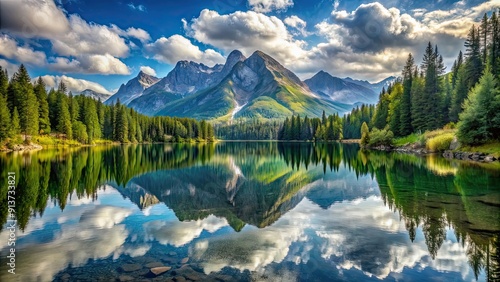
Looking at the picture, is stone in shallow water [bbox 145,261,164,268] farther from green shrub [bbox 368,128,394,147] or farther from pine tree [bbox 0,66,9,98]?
pine tree [bbox 0,66,9,98]

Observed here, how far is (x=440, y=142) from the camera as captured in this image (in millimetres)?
61625

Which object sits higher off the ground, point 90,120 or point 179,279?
point 90,120

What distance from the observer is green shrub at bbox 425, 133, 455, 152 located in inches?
2360

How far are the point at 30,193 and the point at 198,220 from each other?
577 inches

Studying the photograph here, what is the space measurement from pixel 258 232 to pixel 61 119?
108694mm

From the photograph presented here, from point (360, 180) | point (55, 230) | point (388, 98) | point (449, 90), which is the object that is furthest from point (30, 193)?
point (388, 98)

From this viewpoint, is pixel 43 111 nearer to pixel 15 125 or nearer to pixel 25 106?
pixel 25 106

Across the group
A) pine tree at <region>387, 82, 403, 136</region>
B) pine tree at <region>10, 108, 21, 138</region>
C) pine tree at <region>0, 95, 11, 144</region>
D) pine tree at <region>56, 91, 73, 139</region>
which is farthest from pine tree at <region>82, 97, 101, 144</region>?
pine tree at <region>387, 82, 403, 136</region>

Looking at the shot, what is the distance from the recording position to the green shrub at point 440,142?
59.9 meters

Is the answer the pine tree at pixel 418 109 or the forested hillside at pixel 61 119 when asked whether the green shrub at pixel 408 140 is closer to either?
the pine tree at pixel 418 109

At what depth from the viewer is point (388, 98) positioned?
10312cm

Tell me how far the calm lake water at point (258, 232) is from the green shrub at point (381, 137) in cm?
6064

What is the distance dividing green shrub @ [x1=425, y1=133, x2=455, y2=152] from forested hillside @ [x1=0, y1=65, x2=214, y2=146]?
9396 cm

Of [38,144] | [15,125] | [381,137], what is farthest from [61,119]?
[381,137]
